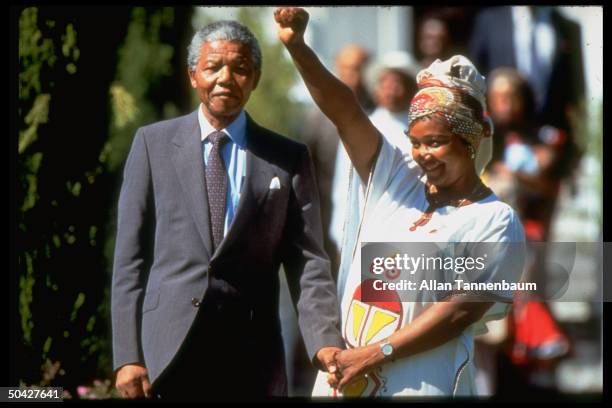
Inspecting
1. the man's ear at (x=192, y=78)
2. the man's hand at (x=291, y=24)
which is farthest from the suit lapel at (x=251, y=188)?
the man's hand at (x=291, y=24)

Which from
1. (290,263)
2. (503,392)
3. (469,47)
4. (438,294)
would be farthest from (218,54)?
(503,392)

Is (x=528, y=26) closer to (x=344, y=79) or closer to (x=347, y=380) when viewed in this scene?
(x=344, y=79)

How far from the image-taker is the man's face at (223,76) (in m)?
5.75

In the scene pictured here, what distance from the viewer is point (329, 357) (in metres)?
5.67

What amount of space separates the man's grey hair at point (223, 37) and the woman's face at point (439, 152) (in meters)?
0.71

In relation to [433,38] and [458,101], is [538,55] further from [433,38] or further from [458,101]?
[458,101]

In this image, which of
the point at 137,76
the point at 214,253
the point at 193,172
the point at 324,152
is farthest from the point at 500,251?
the point at 137,76

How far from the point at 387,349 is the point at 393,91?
119cm

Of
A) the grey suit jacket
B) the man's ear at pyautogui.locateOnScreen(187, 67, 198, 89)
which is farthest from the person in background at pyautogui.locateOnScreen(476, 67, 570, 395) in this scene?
the man's ear at pyautogui.locateOnScreen(187, 67, 198, 89)

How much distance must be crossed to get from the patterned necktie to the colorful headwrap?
77cm

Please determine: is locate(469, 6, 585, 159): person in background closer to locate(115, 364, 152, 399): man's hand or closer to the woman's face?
the woman's face

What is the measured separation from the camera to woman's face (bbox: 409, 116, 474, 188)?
18.5 ft

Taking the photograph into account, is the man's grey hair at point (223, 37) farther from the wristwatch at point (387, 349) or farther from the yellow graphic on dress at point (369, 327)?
the wristwatch at point (387, 349)

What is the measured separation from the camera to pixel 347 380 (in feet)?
18.6
